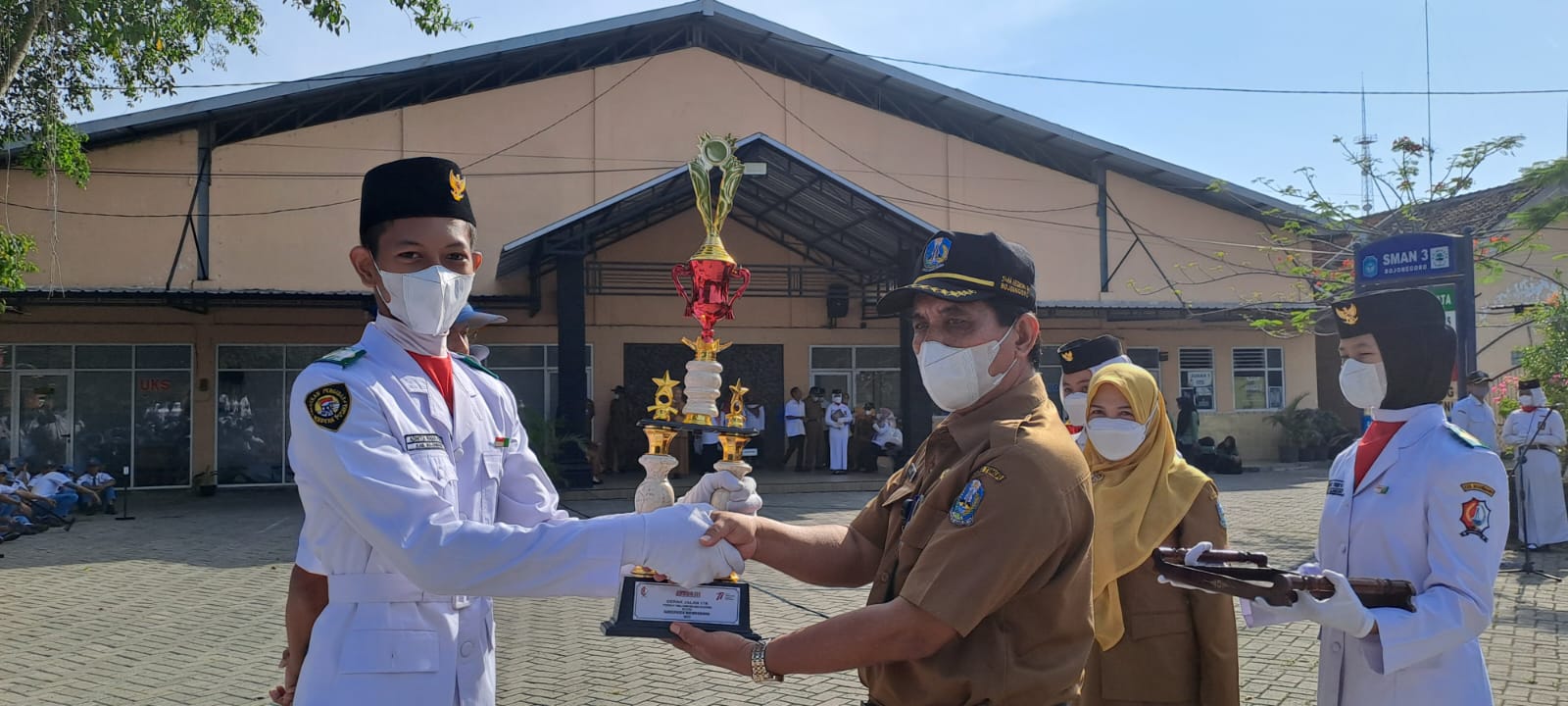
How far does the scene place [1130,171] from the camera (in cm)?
2334

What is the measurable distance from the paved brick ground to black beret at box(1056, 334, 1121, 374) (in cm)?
229

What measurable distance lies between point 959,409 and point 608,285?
1901 cm

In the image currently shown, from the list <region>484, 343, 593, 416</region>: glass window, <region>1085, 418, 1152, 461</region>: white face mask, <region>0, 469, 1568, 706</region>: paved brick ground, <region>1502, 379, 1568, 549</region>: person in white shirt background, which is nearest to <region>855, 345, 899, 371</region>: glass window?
<region>484, 343, 593, 416</region>: glass window

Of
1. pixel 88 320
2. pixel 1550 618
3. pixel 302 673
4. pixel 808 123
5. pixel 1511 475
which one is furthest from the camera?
pixel 808 123

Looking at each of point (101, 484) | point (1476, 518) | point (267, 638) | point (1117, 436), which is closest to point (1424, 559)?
point (1476, 518)

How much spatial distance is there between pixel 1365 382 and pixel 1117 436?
78 cm

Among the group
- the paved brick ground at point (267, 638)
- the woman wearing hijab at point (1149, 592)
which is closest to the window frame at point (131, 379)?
the paved brick ground at point (267, 638)

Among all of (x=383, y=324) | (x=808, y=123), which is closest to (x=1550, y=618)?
(x=383, y=324)

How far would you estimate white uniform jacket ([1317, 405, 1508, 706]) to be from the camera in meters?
2.69

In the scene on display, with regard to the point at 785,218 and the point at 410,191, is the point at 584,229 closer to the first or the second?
the point at 785,218

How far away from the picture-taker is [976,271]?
7.92 feet

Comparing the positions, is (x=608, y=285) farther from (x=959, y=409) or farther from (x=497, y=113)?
(x=959, y=409)

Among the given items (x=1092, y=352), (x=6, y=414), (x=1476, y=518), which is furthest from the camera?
(x=6, y=414)

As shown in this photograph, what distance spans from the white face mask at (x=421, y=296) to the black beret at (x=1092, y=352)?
11.8 feet
